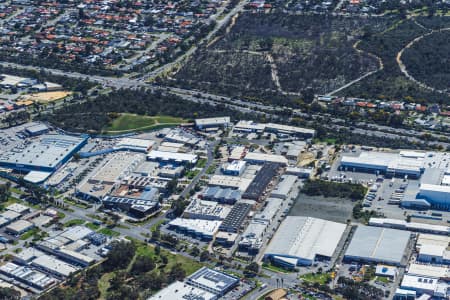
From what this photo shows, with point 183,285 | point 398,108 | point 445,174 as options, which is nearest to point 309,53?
point 398,108

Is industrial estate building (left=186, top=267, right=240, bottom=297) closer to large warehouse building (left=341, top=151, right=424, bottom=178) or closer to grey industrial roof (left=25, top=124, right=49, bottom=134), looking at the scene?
large warehouse building (left=341, top=151, right=424, bottom=178)

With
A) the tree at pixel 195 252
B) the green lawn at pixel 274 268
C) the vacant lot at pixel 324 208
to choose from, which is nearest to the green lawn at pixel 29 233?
the tree at pixel 195 252

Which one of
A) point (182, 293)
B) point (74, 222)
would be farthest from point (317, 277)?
point (74, 222)

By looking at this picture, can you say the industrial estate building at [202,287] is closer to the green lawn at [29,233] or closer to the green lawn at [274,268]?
the green lawn at [274,268]

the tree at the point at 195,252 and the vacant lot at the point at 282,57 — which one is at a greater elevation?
the vacant lot at the point at 282,57

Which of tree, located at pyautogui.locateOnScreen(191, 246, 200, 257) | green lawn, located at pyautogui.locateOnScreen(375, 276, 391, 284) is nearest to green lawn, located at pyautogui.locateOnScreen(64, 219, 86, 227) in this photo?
tree, located at pyautogui.locateOnScreen(191, 246, 200, 257)

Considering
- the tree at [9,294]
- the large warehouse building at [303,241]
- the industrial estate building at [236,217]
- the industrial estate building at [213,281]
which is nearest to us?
the tree at [9,294]

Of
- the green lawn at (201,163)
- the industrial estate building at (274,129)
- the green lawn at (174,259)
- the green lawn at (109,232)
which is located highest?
the industrial estate building at (274,129)
